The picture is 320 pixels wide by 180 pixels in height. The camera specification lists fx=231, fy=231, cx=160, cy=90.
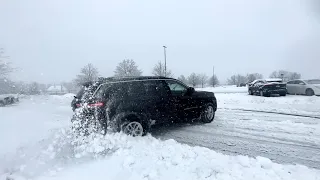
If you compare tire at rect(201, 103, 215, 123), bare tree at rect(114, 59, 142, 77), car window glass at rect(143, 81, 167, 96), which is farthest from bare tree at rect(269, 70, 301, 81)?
car window glass at rect(143, 81, 167, 96)

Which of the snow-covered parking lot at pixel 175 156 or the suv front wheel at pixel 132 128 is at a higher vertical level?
the suv front wheel at pixel 132 128

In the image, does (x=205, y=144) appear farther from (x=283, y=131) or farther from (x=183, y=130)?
(x=283, y=131)

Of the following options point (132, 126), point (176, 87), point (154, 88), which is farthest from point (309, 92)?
point (132, 126)

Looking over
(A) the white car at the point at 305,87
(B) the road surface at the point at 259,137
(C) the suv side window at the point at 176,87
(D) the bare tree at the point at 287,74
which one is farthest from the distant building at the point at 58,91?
(D) the bare tree at the point at 287,74

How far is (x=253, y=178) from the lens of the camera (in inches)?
156

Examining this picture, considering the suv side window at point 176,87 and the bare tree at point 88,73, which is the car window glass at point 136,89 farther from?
the bare tree at point 88,73

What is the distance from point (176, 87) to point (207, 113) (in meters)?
1.76

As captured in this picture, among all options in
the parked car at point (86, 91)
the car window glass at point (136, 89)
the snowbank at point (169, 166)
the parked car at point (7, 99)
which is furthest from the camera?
the parked car at point (7, 99)

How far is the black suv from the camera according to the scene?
6262 mm

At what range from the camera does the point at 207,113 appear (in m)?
8.56

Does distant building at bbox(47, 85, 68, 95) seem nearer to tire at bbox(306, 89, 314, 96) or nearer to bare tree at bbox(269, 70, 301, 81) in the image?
tire at bbox(306, 89, 314, 96)

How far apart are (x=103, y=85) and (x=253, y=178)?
4.38m

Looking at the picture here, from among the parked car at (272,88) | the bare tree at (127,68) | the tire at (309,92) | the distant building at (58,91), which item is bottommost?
the distant building at (58,91)

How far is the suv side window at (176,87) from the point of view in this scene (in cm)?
755
